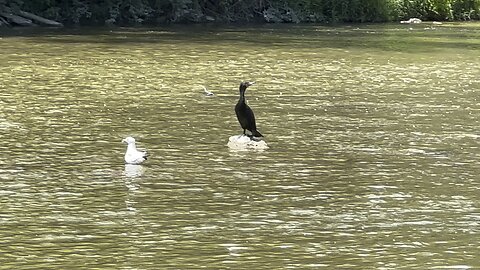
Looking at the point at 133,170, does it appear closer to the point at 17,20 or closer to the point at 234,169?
the point at 234,169

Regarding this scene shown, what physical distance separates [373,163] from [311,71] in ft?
45.5

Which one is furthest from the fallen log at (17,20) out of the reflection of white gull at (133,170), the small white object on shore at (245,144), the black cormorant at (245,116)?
the reflection of white gull at (133,170)

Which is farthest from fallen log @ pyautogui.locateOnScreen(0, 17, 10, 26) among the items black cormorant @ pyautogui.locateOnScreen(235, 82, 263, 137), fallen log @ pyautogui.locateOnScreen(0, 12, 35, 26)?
black cormorant @ pyautogui.locateOnScreen(235, 82, 263, 137)

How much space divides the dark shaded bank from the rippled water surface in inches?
873

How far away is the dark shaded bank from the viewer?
49.4 metres

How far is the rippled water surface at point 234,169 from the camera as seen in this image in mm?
9148

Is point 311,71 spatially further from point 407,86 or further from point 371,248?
point 371,248

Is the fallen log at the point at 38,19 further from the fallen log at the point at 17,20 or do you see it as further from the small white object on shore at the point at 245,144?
the small white object on shore at the point at 245,144

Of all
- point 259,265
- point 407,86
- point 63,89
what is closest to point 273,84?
point 407,86

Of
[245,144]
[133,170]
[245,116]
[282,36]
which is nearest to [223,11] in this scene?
[282,36]

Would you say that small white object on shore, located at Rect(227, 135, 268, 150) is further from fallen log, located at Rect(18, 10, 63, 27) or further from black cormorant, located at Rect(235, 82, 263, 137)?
fallen log, located at Rect(18, 10, 63, 27)

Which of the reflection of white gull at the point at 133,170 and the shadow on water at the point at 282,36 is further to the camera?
the shadow on water at the point at 282,36

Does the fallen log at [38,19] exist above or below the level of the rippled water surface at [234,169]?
below

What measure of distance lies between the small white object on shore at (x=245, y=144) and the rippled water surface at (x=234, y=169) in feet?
0.72
